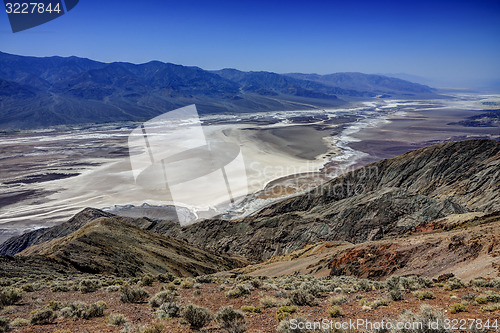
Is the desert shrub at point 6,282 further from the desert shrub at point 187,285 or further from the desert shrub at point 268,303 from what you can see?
the desert shrub at point 268,303

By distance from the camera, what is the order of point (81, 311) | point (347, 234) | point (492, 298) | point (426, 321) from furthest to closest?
point (347, 234) < point (81, 311) < point (492, 298) < point (426, 321)

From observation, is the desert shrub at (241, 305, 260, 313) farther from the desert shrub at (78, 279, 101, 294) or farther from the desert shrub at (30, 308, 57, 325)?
the desert shrub at (78, 279, 101, 294)

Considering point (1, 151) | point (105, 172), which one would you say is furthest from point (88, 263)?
point (1, 151)

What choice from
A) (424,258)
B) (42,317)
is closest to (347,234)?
(424,258)

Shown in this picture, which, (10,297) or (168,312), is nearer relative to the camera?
(168,312)

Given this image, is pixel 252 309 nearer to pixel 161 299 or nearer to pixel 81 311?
pixel 161 299

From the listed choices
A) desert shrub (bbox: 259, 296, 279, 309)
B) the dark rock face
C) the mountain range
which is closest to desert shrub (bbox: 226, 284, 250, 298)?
desert shrub (bbox: 259, 296, 279, 309)

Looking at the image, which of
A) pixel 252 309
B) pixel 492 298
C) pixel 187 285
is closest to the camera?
pixel 492 298

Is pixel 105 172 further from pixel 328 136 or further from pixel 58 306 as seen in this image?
pixel 328 136
